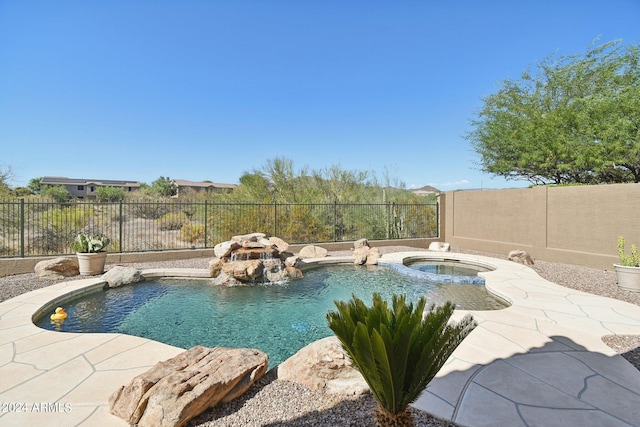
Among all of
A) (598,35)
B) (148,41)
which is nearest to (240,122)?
(148,41)

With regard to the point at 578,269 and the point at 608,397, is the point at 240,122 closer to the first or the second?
the point at 578,269

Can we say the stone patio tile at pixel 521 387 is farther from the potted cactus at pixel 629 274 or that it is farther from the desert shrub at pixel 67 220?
the desert shrub at pixel 67 220

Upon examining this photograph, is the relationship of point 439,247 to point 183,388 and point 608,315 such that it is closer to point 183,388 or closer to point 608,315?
point 608,315

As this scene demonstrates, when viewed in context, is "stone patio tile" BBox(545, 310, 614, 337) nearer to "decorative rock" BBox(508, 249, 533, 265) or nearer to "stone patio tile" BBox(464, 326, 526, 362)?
"stone patio tile" BBox(464, 326, 526, 362)

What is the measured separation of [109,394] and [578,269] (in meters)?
9.71

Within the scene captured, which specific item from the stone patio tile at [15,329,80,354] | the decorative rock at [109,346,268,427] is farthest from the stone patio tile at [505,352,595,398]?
the stone patio tile at [15,329,80,354]

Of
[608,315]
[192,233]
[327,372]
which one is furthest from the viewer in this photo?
Result: [192,233]

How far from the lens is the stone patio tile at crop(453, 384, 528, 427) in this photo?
1973 millimetres

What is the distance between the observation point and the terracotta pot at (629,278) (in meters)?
5.37

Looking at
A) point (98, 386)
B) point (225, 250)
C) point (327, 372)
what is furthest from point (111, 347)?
point (225, 250)

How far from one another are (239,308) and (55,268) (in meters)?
4.55

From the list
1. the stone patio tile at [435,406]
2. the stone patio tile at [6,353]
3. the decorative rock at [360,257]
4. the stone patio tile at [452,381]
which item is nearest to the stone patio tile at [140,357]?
the stone patio tile at [6,353]

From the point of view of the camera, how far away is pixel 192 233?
38.5ft

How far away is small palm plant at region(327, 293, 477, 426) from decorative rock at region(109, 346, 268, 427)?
3.83 ft
